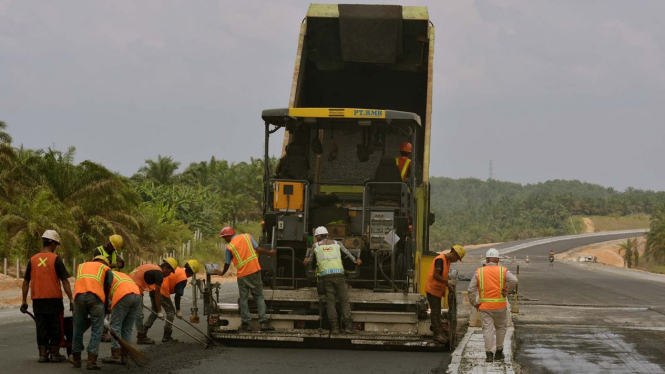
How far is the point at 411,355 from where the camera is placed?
40.2 feet

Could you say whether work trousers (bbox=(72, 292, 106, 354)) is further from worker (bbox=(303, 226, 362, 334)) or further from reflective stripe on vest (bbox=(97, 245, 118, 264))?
worker (bbox=(303, 226, 362, 334))

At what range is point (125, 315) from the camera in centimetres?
1066

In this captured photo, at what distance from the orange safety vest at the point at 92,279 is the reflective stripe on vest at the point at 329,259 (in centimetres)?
299

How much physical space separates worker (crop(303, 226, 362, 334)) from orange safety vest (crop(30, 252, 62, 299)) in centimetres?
333

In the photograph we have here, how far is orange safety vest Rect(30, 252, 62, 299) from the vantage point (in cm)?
1072

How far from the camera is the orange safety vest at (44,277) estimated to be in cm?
1072

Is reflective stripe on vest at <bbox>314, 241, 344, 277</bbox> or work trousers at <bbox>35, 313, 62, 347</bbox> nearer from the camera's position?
work trousers at <bbox>35, 313, 62, 347</bbox>

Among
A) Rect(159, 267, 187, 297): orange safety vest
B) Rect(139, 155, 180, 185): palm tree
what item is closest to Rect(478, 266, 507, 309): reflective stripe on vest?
Rect(159, 267, 187, 297): orange safety vest

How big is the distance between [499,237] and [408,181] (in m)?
90.1

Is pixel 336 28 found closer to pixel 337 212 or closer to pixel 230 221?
pixel 337 212

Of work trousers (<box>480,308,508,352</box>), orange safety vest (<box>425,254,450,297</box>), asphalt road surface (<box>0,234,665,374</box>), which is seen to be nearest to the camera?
asphalt road surface (<box>0,234,665,374</box>)

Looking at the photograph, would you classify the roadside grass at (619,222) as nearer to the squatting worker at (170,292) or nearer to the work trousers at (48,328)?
the squatting worker at (170,292)

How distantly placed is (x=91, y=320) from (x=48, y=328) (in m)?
0.78

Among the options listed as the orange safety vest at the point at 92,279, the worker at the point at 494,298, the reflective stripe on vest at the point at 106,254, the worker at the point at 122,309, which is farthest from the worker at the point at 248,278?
the worker at the point at 494,298
